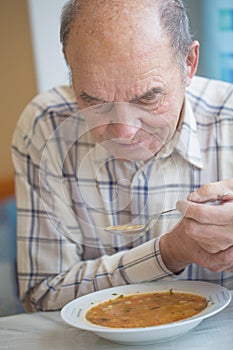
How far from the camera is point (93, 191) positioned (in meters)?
1.39

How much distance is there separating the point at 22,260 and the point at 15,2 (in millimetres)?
1563

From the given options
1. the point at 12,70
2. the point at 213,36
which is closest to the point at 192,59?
the point at 12,70

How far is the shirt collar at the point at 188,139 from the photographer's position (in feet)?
4.91

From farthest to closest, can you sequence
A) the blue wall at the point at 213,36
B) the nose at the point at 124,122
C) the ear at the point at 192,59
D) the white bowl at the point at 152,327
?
1. the blue wall at the point at 213,36
2. the ear at the point at 192,59
3. the nose at the point at 124,122
4. the white bowl at the point at 152,327

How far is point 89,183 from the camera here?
1396 millimetres

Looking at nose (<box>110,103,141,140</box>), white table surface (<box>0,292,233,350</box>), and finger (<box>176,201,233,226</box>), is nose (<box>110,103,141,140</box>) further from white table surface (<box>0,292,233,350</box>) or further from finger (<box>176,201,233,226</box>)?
white table surface (<box>0,292,233,350</box>)

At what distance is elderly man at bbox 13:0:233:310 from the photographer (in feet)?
4.14

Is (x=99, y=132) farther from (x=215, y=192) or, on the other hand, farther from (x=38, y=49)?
(x=38, y=49)

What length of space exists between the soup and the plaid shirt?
13 cm

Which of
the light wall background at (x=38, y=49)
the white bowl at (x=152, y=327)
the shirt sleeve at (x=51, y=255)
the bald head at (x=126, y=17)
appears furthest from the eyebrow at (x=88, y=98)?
the light wall background at (x=38, y=49)

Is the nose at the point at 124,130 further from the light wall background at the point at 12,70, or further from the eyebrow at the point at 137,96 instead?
the light wall background at the point at 12,70

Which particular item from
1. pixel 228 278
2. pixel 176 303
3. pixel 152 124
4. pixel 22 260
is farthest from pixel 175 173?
pixel 22 260

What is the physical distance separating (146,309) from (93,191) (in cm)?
27

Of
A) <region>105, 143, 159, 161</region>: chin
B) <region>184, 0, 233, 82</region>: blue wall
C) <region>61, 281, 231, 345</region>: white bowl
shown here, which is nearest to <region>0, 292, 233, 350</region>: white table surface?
<region>61, 281, 231, 345</region>: white bowl
